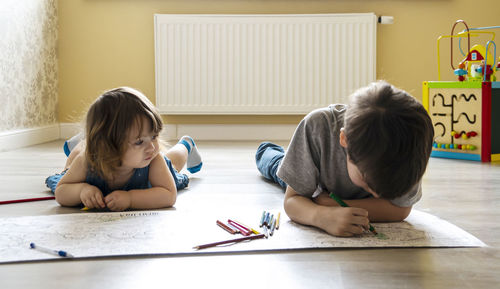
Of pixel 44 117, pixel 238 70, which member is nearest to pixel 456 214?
pixel 238 70

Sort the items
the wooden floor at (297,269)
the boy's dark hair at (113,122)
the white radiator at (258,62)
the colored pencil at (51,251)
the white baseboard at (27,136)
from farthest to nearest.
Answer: the white radiator at (258,62) → the white baseboard at (27,136) → the boy's dark hair at (113,122) → the colored pencil at (51,251) → the wooden floor at (297,269)

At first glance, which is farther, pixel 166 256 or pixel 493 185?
pixel 493 185

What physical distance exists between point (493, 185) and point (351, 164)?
0.94 meters

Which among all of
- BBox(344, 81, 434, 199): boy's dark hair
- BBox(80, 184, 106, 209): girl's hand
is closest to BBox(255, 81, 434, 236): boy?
BBox(344, 81, 434, 199): boy's dark hair

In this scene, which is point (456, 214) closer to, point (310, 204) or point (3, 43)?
point (310, 204)

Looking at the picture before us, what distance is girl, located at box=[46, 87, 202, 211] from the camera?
3.92 ft

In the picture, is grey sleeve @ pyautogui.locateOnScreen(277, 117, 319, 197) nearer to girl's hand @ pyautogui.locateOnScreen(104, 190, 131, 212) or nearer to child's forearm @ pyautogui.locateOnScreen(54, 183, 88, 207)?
girl's hand @ pyautogui.locateOnScreen(104, 190, 131, 212)

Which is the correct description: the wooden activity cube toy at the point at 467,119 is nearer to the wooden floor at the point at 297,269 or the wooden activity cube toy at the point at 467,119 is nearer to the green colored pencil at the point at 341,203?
the wooden floor at the point at 297,269

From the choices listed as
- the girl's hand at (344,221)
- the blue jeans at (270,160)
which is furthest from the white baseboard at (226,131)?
the girl's hand at (344,221)

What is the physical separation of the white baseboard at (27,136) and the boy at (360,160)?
1907 mm

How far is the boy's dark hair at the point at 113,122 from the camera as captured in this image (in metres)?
1.19

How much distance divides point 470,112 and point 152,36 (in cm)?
181

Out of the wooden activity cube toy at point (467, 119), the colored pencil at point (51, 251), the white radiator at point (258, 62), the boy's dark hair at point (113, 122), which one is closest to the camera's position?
the colored pencil at point (51, 251)

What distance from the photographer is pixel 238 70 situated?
308cm
